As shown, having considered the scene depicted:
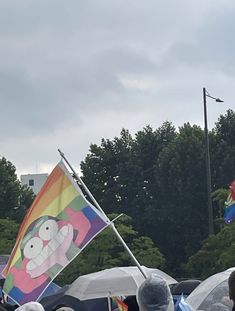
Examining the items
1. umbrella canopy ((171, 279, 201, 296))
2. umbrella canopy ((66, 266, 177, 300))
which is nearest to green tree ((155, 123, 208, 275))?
umbrella canopy ((66, 266, 177, 300))

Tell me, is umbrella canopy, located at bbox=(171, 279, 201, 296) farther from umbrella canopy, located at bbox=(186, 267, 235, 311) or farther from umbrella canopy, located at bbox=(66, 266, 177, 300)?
umbrella canopy, located at bbox=(186, 267, 235, 311)

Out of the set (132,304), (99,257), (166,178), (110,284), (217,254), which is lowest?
(132,304)

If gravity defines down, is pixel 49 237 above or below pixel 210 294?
above

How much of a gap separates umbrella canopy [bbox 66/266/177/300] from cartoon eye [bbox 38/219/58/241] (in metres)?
6.36

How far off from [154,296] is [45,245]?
5.11 metres

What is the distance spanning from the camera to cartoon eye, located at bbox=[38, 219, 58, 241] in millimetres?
10031

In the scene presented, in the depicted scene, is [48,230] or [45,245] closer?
[45,245]

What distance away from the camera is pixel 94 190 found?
51.0 m

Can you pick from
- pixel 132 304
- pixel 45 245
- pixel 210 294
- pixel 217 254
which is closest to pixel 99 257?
pixel 217 254

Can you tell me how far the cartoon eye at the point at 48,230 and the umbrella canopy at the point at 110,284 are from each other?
6361 millimetres

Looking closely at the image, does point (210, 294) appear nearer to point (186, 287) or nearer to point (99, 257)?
point (186, 287)

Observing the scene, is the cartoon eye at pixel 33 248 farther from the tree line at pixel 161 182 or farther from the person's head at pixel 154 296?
the tree line at pixel 161 182

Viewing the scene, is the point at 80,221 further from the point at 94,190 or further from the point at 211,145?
the point at 94,190

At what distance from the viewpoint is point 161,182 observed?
4769cm
